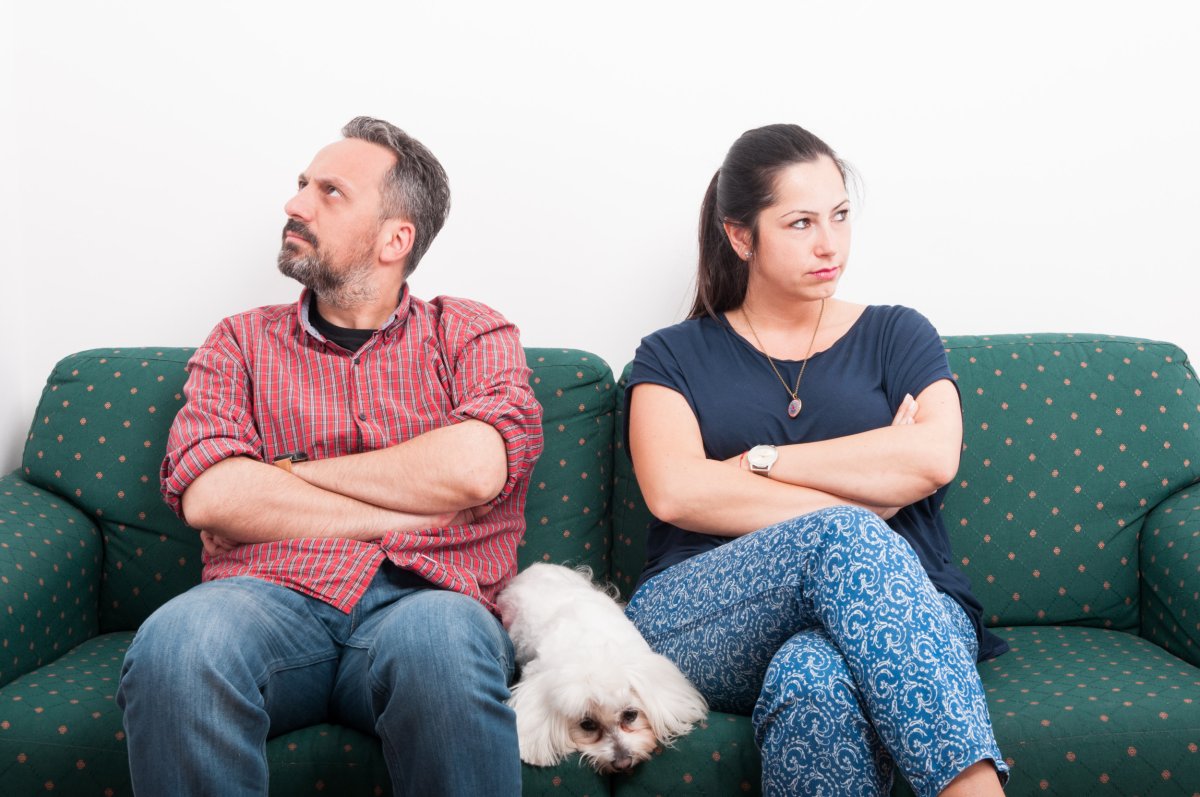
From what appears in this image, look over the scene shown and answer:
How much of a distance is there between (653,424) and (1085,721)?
2.81ft

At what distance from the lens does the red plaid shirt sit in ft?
6.28

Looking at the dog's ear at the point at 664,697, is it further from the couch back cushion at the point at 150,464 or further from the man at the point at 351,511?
the couch back cushion at the point at 150,464

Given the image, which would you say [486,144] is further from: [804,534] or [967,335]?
[804,534]

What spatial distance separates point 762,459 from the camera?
1955 mm

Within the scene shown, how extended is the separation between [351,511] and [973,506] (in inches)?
49.6

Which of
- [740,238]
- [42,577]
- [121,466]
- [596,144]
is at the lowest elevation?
[42,577]

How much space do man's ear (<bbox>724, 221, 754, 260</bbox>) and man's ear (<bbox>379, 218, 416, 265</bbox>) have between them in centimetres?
62

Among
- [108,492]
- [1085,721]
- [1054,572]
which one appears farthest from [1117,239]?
[108,492]

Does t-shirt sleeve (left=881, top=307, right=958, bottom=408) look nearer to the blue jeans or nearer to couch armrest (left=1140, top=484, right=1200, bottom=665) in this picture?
couch armrest (left=1140, top=484, right=1200, bottom=665)

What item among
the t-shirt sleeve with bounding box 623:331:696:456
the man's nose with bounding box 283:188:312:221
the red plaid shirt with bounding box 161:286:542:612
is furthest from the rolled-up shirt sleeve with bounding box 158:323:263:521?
the t-shirt sleeve with bounding box 623:331:696:456

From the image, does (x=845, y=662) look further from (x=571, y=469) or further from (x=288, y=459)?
(x=288, y=459)

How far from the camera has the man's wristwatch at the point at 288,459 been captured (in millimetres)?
1971

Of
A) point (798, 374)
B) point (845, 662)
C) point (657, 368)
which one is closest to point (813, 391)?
point (798, 374)

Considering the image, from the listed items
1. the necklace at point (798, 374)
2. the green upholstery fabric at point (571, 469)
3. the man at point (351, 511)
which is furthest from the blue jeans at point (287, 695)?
the necklace at point (798, 374)
